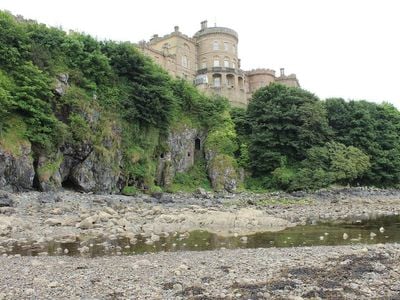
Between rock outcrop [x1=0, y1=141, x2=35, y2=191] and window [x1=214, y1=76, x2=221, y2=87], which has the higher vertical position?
window [x1=214, y1=76, x2=221, y2=87]

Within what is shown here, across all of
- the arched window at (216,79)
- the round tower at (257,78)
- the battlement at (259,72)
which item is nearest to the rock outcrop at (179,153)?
the arched window at (216,79)

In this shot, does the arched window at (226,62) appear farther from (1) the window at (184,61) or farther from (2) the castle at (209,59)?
(1) the window at (184,61)

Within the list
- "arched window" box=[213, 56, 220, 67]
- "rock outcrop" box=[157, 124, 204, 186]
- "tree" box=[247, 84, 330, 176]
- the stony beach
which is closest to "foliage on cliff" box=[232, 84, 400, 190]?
"tree" box=[247, 84, 330, 176]

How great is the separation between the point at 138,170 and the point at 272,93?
2125 cm

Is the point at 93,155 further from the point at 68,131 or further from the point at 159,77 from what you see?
the point at 159,77

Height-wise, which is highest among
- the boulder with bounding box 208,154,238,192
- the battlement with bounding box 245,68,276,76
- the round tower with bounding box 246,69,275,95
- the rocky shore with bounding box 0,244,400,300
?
the battlement with bounding box 245,68,276,76

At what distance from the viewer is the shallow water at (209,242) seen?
13.5m

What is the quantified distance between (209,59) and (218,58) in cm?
153

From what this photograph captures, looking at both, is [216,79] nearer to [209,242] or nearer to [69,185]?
[69,185]

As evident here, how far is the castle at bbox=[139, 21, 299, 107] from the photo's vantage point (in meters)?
64.2

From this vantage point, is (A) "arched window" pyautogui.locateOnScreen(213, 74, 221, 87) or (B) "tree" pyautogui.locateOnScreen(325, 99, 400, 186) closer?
(B) "tree" pyautogui.locateOnScreen(325, 99, 400, 186)

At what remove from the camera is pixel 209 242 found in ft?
50.6

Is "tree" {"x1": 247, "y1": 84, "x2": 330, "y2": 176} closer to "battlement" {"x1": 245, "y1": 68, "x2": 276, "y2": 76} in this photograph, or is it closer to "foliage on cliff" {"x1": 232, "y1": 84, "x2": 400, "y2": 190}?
"foliage on cliff" {"x1": 232, "y1": 84, "x2": 400, "y2": 190}

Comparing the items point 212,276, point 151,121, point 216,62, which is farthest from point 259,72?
point 212,276
